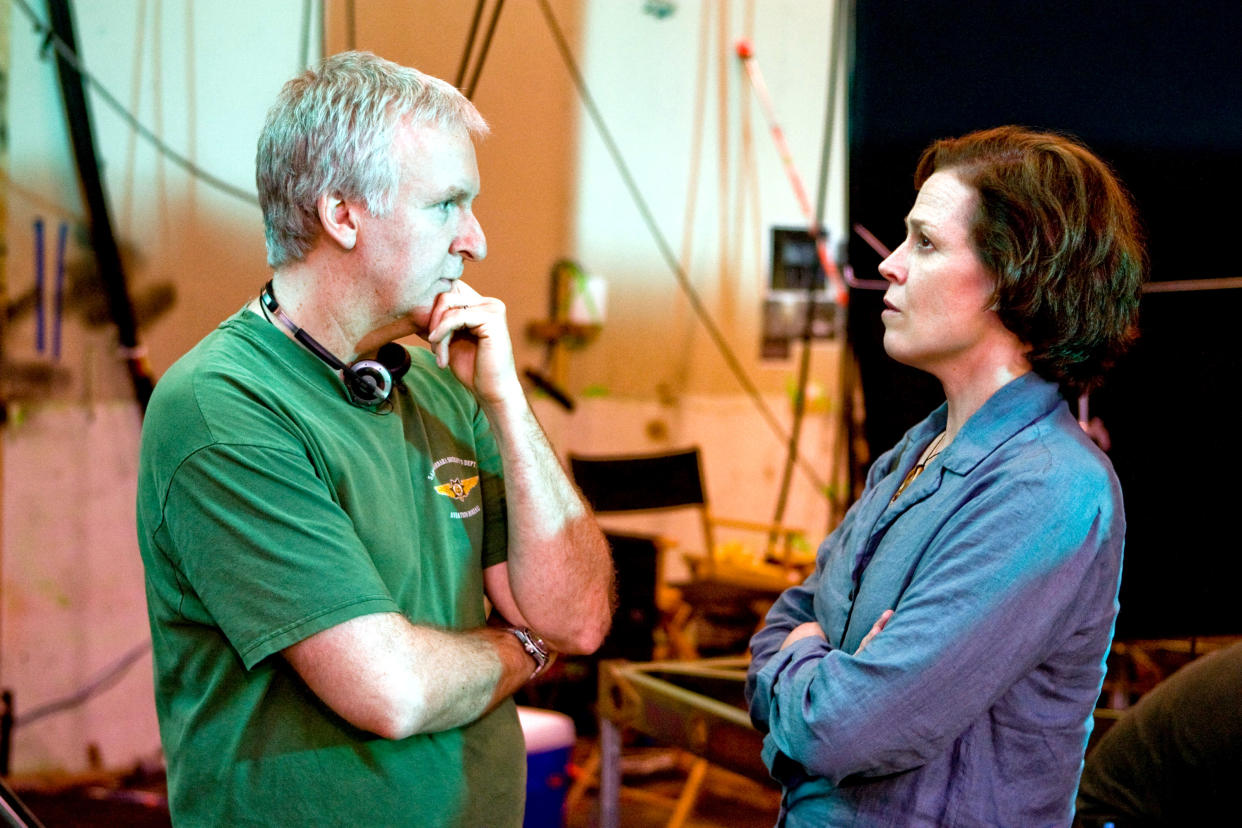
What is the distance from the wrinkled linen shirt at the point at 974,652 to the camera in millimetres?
1148

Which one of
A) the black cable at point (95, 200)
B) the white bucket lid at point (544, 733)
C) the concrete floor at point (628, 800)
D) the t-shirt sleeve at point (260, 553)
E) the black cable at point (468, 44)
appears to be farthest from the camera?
the black cable at point (468, 44)

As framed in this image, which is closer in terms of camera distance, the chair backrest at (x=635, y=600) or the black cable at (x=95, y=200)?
the black cable at (x=95, y=200)

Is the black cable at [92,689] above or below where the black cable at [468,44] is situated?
below

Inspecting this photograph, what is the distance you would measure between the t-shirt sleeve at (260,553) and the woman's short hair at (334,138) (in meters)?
0.31

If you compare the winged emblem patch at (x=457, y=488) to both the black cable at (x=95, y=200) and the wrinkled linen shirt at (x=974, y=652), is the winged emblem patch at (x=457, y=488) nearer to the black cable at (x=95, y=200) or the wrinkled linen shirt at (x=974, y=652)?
the wrinkled linen shirt at (x=974, y=652)

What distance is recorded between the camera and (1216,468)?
258cm

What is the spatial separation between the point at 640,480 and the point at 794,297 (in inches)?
68.5

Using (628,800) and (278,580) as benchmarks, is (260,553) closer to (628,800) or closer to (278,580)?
(278,580)

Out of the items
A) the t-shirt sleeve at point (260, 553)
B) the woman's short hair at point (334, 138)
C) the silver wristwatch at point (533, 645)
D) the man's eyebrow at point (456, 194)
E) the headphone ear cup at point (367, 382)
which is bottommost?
the silver wristwatch at point (533, 645)

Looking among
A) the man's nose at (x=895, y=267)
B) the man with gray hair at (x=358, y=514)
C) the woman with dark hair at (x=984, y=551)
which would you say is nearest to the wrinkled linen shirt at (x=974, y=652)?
the woman with dark hair at (x=984, y=551)

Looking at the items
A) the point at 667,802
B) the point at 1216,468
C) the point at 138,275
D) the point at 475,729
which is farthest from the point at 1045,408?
the point at 138,275

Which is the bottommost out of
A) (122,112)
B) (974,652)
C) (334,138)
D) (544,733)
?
(544,733)

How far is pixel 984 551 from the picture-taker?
45.9 inches

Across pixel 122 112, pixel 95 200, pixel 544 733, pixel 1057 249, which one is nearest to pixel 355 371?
pixel 1057 249
